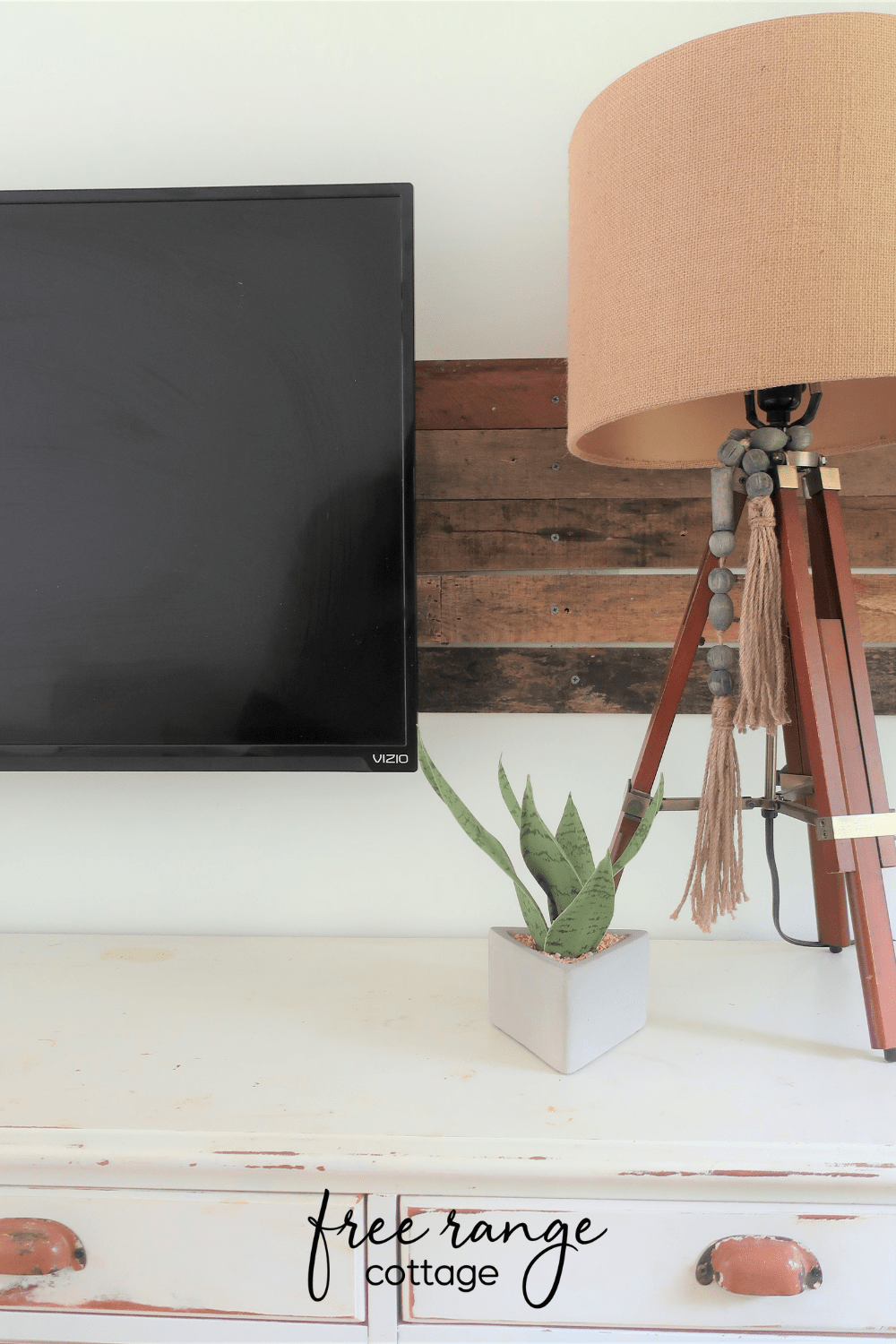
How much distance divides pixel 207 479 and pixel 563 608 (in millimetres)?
496

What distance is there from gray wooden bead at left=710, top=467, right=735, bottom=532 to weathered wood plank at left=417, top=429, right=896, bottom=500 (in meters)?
0.25

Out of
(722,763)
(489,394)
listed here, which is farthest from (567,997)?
(489,394)

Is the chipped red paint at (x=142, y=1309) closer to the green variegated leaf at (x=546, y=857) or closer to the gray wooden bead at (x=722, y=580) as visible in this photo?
the green variegated leaf at (x=546, y=857)

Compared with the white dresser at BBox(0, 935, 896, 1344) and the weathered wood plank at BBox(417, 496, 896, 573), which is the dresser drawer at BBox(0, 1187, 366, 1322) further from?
the weathered wood plank at BBox(417, 496, 896, 573)

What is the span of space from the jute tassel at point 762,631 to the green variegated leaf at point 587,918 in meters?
0.23

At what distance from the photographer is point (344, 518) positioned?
970 millimetres

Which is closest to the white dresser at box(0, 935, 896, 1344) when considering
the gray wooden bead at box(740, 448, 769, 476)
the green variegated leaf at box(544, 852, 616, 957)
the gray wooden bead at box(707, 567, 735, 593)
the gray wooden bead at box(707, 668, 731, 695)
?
the green variegated leaf at box(544, 852, 616, 957)

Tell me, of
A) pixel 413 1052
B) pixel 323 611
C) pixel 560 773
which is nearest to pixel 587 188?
pixel 323 611

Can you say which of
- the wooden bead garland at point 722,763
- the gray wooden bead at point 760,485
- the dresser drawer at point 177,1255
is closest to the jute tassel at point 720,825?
the wooden bead garland at point 722,763

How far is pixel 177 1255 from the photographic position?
646 millimetres

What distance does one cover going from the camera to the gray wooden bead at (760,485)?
0.77 meters

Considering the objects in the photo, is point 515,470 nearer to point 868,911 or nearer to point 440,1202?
point 868,911

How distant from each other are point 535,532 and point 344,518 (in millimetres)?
271

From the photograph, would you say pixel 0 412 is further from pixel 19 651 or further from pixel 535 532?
pixel 535 532
